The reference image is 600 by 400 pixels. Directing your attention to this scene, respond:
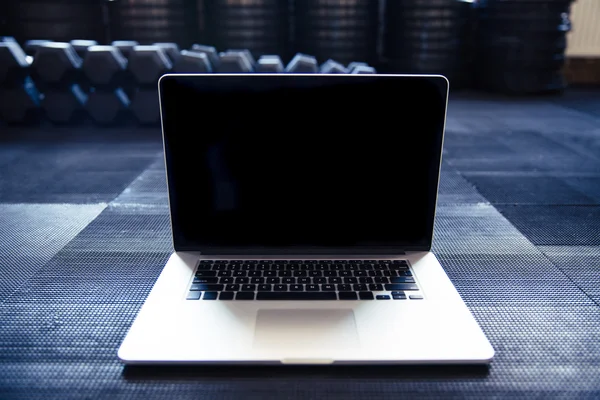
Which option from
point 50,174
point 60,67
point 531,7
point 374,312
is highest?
point 531,7

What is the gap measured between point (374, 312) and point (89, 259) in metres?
0.52

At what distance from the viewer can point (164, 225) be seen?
1.01 meters

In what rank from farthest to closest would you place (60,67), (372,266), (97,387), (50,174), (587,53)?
1. (587,53)
2. (60,67)
3. (50,174)
4. (372,266)
5. (97,387)

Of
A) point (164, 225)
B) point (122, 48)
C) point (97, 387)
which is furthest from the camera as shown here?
point (122, 48)

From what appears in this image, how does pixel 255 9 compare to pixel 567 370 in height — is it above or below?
above

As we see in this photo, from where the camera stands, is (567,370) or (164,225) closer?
(567,370)

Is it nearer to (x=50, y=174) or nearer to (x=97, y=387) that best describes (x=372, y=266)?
(x=97, y=387)

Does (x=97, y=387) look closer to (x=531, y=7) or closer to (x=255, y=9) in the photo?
(x=255, y=9)

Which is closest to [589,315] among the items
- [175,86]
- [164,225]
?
[175,86]

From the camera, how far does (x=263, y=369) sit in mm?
533

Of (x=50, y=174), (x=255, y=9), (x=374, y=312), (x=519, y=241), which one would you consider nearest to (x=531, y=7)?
(x=255, y=9)

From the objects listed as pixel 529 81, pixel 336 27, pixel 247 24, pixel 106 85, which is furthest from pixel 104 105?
pixel 529 81

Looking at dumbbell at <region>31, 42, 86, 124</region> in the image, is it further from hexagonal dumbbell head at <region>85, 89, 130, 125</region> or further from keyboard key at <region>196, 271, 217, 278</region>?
keyboard key at <region>196, 271, 217, 278</region>

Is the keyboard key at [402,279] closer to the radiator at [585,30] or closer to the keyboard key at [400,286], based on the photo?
the keyboard key at [400,286]
